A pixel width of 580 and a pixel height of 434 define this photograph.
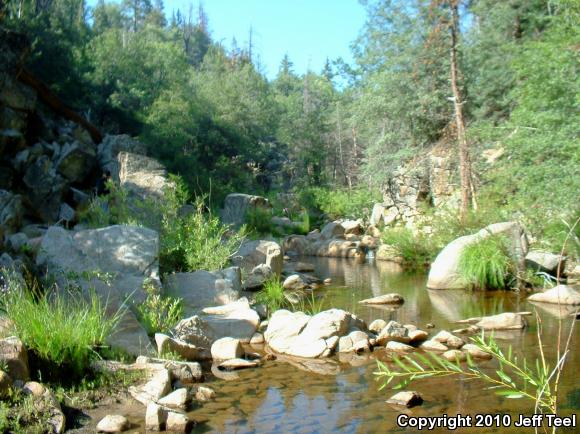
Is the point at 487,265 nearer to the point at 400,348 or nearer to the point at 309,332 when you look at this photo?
the point at 400,348

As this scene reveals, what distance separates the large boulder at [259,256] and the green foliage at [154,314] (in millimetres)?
4572

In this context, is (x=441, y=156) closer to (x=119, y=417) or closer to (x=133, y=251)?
(x=133, y=251)

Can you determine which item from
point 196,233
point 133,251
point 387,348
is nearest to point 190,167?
point 196,233

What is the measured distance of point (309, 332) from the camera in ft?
24.8

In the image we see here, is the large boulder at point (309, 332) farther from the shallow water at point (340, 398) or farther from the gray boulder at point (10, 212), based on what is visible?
the gray boulder at point (10, 212)

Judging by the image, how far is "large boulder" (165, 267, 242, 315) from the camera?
8711 mm

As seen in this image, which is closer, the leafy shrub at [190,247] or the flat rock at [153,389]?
the flat rock at [153,389]

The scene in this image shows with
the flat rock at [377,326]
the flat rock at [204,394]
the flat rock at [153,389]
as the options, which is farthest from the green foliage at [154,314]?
the flat rock at [377,326]

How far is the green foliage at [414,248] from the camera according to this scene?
49.7 ft

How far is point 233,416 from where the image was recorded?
16.9ft

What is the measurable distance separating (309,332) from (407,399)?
242 centimetres

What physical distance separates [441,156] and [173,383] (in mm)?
15604

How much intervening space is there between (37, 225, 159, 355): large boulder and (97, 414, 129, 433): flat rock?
7.83ft

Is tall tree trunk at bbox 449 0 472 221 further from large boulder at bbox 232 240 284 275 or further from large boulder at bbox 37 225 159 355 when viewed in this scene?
large boulder at bbox 37 225 159 355
